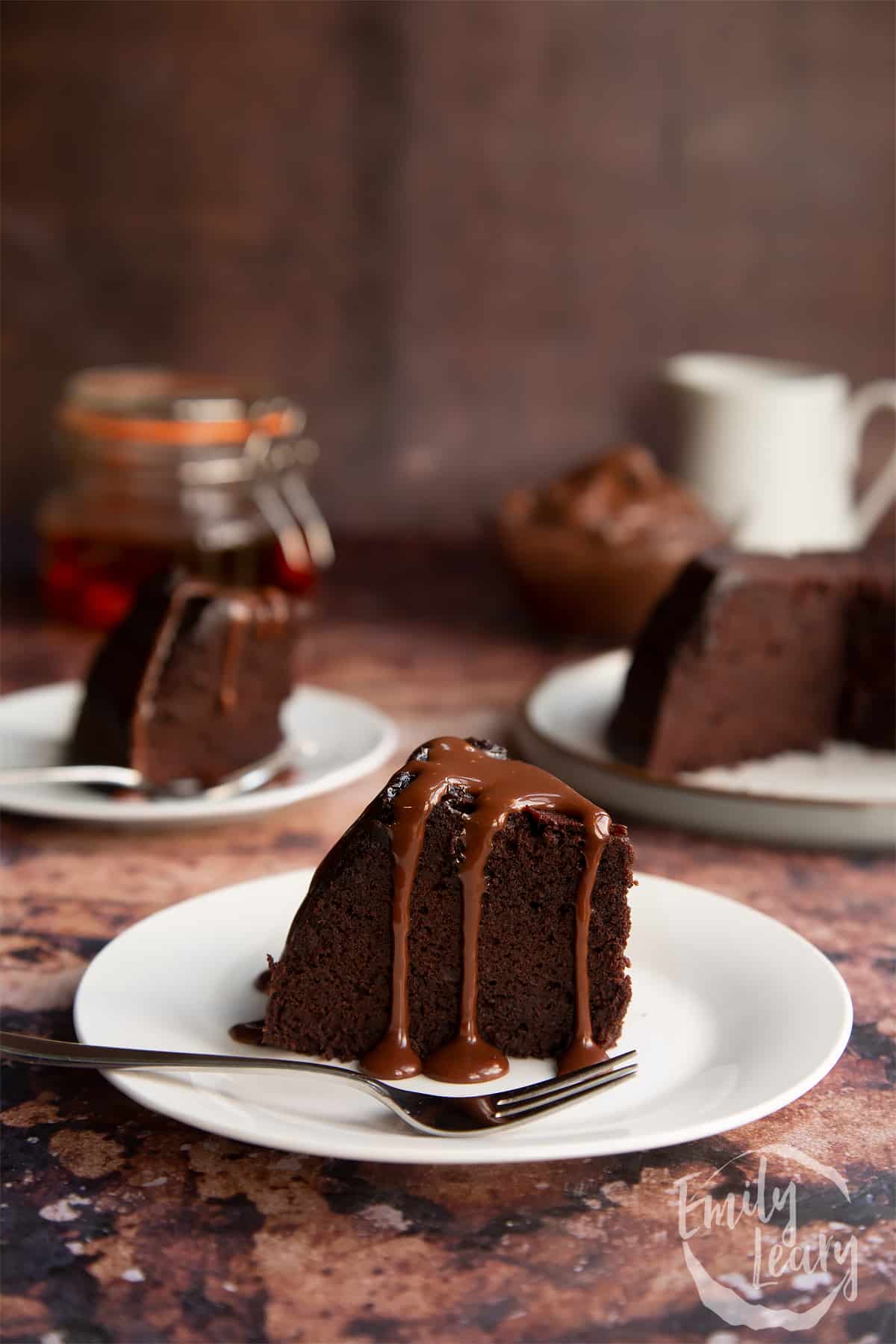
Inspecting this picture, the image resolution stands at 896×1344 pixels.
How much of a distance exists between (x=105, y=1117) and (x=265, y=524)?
1.24 meters

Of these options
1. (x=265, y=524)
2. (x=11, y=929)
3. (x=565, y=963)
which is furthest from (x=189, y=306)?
(x=565, y=963)

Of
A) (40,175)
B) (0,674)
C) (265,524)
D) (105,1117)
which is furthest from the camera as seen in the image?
(40,175)

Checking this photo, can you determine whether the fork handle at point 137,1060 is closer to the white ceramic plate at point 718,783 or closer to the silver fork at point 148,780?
the silver fork at point 148,780

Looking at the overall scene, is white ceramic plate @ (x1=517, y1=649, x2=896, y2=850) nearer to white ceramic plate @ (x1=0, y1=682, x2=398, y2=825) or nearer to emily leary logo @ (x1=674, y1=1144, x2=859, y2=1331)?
white ceramic plate @ (x1=0, y1=682, x2=398, y2=825)

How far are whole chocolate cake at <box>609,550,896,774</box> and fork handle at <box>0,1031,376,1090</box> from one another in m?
0.72

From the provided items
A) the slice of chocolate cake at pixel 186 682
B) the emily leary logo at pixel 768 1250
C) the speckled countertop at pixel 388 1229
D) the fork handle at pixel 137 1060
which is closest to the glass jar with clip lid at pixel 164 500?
the slice of chocolate cake at pixel 186 682

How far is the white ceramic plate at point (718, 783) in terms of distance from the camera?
1.43 m

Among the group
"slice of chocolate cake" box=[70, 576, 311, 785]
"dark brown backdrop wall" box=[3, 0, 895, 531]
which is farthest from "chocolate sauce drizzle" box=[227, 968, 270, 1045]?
"dark brown backdrop wall" box=[3, 0, 895, 531]

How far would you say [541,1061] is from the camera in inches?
40.5

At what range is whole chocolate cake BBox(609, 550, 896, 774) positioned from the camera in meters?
1.59

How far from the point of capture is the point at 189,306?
2490mm

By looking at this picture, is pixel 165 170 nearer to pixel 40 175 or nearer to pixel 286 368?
pixel 40 175

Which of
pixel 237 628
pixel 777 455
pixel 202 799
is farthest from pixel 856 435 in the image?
pixel 202 799

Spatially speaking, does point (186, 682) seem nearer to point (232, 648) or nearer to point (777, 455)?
point (232, 648)
